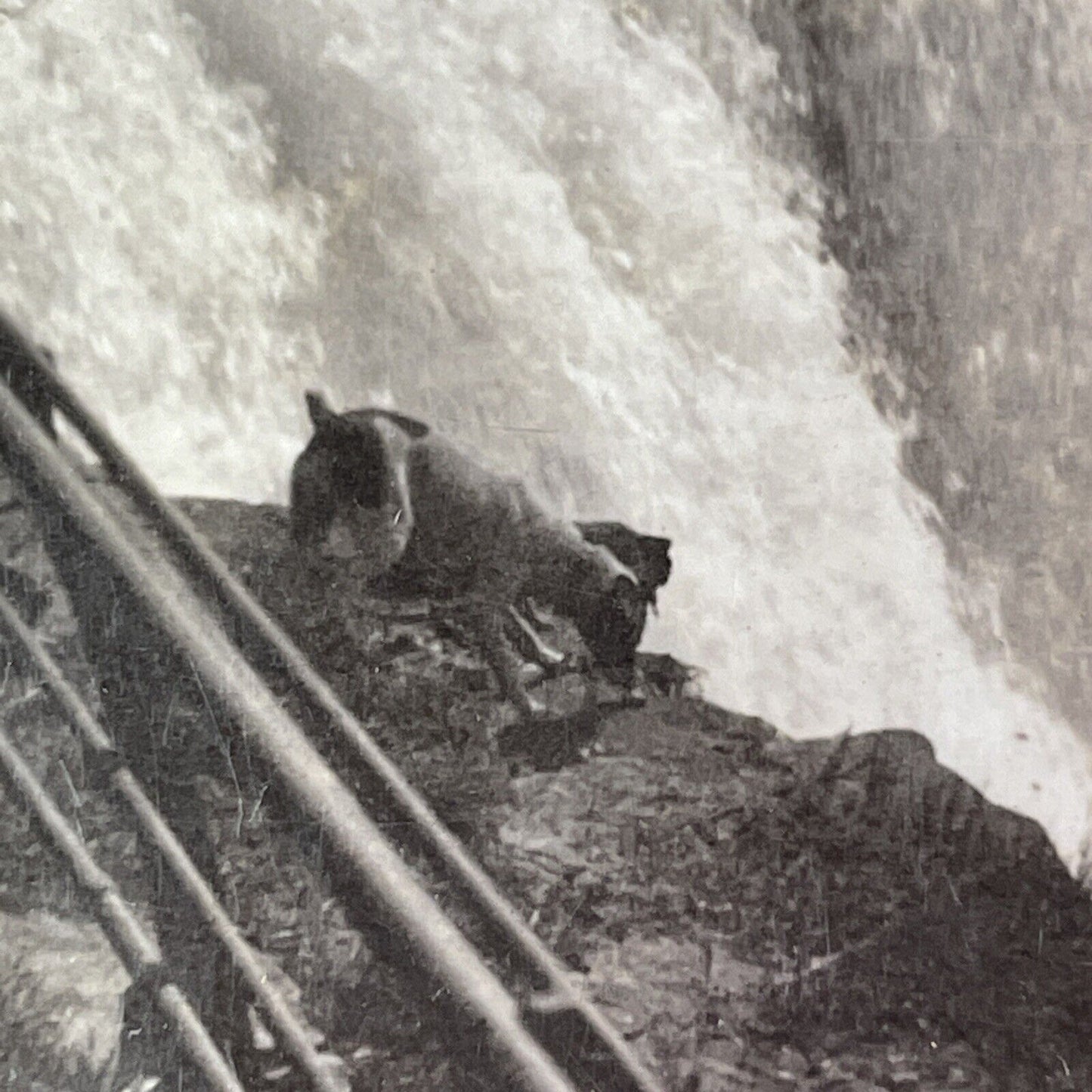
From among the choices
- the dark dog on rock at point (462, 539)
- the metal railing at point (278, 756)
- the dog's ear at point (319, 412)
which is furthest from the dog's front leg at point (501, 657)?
the dog's ear at point (319, 412)

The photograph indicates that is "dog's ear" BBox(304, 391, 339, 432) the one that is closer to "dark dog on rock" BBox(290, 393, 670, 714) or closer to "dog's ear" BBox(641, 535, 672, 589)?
"dark dog on rock" BBox(290, 393, 670, 714)

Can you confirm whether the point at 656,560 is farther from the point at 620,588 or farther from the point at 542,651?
the point at 542,651

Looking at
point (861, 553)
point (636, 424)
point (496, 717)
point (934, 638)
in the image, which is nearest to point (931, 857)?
point (934, 638)

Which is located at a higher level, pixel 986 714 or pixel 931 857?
pixel 986 714

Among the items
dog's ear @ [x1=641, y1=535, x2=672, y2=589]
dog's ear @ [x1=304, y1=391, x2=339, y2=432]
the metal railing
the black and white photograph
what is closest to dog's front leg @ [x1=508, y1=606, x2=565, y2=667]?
the black and white photograph

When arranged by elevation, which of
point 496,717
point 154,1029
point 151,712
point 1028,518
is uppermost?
point 1028,518

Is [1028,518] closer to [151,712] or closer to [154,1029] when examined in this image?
[151,712]
